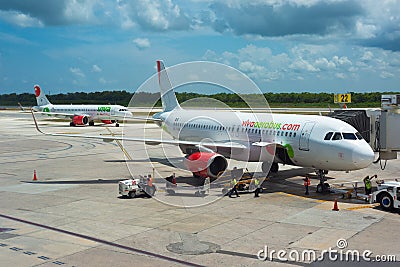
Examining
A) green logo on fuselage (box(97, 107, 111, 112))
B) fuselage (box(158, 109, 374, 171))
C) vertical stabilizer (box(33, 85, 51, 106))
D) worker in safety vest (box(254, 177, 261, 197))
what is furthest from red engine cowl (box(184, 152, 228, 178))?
vertical stabilizer (box(33, 85, 51, 106))

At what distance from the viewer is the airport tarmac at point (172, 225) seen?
1434 centimetres

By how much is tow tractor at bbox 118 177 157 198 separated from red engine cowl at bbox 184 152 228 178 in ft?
8.71

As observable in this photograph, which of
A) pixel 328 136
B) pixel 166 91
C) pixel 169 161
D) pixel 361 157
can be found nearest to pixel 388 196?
pixel 361 157

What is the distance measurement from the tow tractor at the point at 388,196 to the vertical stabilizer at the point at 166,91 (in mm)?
21372

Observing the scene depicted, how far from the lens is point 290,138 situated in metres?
25.3

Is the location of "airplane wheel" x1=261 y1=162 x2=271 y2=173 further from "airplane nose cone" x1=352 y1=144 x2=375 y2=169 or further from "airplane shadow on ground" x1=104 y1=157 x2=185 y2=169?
"airplane shadow on ground" x1=104 y1=157 x2=185 y2=169

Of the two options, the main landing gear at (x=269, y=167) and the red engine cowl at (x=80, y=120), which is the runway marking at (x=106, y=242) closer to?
the main landing gear at (x=269, y=167)

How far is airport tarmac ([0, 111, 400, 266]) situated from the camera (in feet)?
47.1

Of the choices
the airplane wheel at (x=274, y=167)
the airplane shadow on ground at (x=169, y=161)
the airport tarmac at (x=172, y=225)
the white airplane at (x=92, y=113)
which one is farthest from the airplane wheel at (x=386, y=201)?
A: the white airplane at (x=92, y=113)

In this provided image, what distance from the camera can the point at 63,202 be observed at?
73.2ft

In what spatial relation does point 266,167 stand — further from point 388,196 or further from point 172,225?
point 172,225

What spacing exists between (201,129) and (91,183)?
29.3ft

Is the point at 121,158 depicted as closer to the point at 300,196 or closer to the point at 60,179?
the point at 60,179

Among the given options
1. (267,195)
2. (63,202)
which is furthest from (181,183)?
(63,202)
